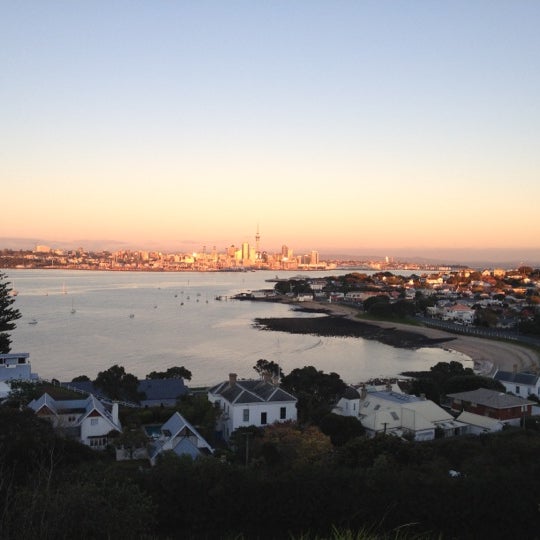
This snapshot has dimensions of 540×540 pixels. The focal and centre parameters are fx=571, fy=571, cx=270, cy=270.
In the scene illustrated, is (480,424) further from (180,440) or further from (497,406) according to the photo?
(180,440)

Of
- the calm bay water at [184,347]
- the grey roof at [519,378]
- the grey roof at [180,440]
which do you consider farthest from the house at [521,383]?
the grey roof at [180,440]

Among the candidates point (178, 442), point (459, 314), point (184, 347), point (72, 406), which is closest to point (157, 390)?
point (72, 406)

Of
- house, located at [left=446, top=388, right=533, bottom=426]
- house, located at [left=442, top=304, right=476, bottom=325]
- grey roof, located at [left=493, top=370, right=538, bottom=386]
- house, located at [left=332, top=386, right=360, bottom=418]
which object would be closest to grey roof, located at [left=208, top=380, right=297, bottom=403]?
house, located at [left=332, top=386, right=360, bottom=418]

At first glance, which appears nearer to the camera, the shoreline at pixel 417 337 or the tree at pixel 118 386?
the tree at pixel 118 386

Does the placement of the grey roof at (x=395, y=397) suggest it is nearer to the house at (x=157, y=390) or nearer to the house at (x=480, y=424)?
the house at (x=480, y=424)

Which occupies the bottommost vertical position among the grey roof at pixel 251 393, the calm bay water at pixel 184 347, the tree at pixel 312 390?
the calm bay water at pixel 184 347

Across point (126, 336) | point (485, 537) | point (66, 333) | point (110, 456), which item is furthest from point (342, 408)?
point (66, 333)

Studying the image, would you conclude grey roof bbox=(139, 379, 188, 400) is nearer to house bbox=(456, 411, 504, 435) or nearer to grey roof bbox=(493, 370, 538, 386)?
house bbox=(456, 411, 504, 435)
